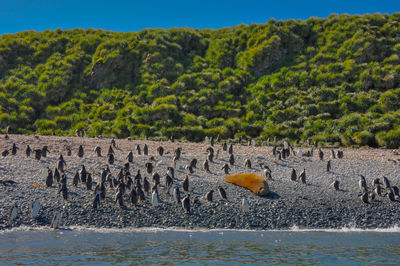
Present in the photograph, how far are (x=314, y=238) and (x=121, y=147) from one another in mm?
13900

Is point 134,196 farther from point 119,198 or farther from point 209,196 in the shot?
point 209,196

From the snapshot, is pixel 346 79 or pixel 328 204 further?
pixel 346 79

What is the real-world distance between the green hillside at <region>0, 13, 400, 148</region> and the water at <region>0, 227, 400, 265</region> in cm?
1755

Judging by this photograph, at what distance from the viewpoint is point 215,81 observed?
38844mm

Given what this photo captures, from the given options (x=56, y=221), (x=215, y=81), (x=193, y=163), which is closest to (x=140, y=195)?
(x=56, y=221)

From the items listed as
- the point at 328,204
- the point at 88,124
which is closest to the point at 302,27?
the point at 88,124

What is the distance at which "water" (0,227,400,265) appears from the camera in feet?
28.6

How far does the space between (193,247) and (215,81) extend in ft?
99.1

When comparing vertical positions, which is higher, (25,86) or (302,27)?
(302,27)

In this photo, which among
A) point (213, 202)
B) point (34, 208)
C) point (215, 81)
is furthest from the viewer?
point (215, 81)

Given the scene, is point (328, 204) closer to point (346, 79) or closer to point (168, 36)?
point (346, 79)

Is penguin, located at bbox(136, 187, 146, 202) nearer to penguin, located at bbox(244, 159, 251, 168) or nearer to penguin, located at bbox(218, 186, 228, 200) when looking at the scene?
penguin, located at bbox(218, 186, 228, 200)

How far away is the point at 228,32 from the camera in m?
48.4

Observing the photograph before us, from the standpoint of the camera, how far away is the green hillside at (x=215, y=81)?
30.9 meters
